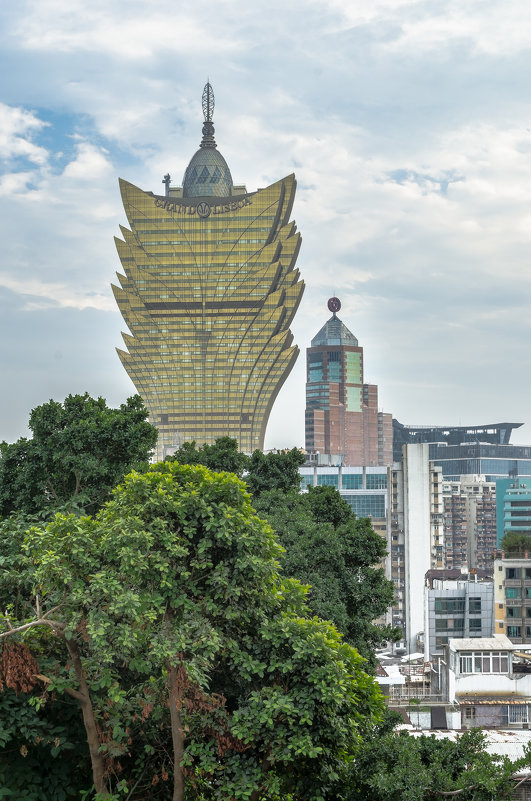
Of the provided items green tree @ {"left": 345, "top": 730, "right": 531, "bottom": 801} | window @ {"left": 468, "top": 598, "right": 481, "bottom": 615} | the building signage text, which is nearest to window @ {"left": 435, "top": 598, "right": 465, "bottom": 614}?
window @ {"left": 468, "top": 598, "right": 481, "bottom": 615}

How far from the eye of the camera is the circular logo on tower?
172750 mm

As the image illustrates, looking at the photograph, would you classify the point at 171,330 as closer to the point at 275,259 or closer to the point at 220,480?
the point at 275,259

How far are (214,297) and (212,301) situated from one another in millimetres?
792

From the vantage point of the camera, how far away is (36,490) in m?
28.9

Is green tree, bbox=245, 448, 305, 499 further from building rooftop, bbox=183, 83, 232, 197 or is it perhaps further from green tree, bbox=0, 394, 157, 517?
building rooftop, bbox=183, 83, 232, 197

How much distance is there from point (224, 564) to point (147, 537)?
1480 millimetres

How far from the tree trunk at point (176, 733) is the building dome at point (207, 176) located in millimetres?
172697

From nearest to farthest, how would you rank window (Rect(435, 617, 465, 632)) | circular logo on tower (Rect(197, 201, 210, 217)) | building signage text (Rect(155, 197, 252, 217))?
window (Rect(435, 617, 465, 632)) < building signage text (Rect(155, 197, 252, 217)) < circular logo on tower (Rect(197, 201, 210, 217))

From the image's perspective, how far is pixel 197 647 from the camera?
15.0 metres

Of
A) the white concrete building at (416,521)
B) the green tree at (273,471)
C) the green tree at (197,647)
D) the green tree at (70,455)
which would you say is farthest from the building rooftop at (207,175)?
the green tree at (197,647)

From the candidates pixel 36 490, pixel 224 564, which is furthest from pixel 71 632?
pixel 36 490

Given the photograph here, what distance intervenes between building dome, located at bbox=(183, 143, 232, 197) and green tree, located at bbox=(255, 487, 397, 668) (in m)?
155

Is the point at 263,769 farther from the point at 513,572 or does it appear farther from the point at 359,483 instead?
the point at 359,483

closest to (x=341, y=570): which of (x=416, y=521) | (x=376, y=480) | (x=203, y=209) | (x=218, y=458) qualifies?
(x=218, y=458)
